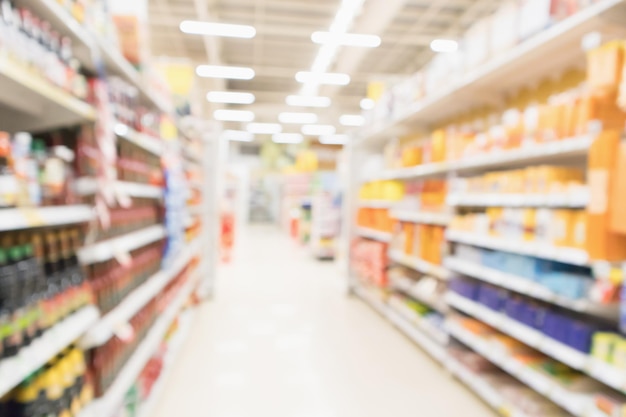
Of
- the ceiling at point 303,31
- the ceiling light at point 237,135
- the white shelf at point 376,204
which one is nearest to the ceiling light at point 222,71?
the ceiling at point 303,31

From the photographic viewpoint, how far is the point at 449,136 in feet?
12.6

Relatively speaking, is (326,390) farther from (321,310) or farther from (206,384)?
(321,310)

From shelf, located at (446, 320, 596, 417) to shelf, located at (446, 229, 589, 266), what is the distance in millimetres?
642

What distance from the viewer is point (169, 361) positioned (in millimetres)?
3404

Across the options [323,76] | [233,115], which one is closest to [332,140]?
[233,115]

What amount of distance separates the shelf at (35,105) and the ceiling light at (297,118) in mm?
14944

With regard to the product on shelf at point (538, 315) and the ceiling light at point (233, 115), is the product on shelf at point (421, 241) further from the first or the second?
the ceiling light at point (233, 115)

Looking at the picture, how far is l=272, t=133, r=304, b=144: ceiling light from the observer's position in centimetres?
2250

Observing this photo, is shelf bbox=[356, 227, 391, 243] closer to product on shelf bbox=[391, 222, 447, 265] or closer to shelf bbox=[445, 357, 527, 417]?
product on shelf bbox=[391, 222, 447, 265]

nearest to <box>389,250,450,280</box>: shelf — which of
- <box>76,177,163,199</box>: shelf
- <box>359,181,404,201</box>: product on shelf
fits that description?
<box>359,181,404,201</box>: product on shelf

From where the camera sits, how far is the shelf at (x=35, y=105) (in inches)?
53.2

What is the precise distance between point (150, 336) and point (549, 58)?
3032mm

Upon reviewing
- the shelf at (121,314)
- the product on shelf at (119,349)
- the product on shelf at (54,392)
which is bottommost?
the product on shelf at (119,349)

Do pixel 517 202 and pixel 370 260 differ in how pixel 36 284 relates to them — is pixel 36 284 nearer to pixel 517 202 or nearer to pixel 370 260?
pixel 517 202
